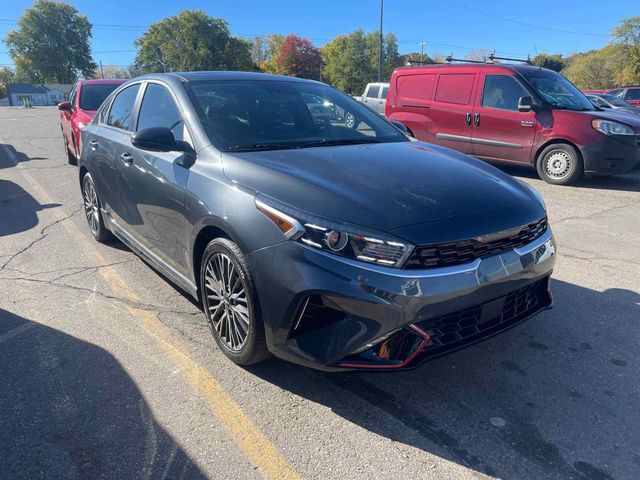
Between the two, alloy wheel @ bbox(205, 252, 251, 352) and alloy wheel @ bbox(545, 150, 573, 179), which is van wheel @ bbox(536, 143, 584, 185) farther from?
alloy wheel @ bbox(205, 252, 251, 352)

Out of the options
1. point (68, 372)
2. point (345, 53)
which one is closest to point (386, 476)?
point (68, 372)

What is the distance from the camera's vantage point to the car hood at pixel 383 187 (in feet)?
7.93

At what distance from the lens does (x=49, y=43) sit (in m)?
91.6

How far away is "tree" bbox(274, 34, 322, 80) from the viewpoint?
89312 millimetres

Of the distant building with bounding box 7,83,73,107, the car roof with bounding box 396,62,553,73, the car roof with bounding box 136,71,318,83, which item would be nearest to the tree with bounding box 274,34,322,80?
the distant building with bounding box 7,83,73,107

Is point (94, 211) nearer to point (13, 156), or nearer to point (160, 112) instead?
point (160, 112)

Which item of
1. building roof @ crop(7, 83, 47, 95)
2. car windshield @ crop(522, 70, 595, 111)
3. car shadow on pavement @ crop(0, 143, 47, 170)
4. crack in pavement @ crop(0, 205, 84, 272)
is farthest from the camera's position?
building roof @ crop(7, 83, 47, 95)

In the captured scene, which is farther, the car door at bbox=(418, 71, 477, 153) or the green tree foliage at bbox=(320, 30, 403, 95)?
the green tree foliage at bbox=(320, 30, 403, 95)

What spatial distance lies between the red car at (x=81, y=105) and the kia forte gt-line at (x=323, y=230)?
5758 mm

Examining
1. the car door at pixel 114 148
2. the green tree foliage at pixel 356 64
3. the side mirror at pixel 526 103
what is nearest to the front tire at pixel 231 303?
the car door at pixel 114 148

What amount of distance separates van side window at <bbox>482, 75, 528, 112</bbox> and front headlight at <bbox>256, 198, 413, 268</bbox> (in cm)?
711

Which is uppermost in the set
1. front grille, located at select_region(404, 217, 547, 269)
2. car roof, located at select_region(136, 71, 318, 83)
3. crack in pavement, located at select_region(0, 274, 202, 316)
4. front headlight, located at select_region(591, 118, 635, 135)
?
car roof, located at select_region(136, 71, 318, 83)

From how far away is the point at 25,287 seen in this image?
4172mm

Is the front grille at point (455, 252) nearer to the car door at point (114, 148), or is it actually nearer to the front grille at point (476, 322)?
the front grille at point (476, 322)
